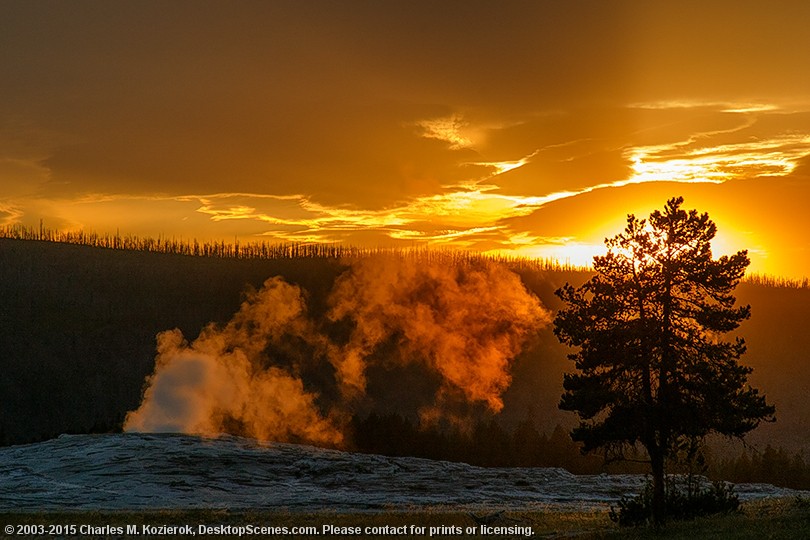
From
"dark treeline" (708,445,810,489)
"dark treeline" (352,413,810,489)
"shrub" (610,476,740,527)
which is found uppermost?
"shrub" (610,476,740,527)

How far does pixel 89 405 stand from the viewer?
156375 millimetres

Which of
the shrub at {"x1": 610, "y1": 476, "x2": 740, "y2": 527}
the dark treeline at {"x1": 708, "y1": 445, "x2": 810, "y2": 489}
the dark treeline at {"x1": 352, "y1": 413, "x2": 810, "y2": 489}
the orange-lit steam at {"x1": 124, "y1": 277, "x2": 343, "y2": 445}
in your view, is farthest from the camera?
the dark treeline at {"x1": 708, "y1": 445, "x2": 810, "y2": 489}

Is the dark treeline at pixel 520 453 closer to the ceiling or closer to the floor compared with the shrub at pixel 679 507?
closer to the floor

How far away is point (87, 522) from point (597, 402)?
2144 cm

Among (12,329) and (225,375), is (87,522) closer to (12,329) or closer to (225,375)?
(225,375)

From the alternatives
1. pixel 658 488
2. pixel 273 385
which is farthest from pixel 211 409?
pixel 273 385

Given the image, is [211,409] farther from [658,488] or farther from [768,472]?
[658,488]

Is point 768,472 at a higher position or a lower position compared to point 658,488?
lower

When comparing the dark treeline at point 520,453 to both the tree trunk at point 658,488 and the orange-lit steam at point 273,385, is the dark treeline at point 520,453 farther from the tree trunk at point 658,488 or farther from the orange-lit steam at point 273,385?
the tree trunk at point 658,488

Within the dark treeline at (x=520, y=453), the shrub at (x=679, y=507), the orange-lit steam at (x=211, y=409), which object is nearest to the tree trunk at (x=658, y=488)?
the shrub at (x=679, y=507)

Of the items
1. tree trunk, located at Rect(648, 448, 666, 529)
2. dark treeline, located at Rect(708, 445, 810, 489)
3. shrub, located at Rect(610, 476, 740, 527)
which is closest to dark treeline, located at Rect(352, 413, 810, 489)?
dark treeline, located at Rect(708, 445, 810, 489)

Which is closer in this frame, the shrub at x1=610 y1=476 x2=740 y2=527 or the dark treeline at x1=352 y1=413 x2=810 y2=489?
the shrub at x1=610 y1=476 x2=740 y2=527

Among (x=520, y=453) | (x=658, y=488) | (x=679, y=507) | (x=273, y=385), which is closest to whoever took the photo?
(x=658, y=488)

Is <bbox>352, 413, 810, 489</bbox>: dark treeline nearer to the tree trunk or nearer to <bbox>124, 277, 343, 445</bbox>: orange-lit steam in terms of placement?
<bbox>124, 277, 343, 445</bbox>: orange-lit steam
